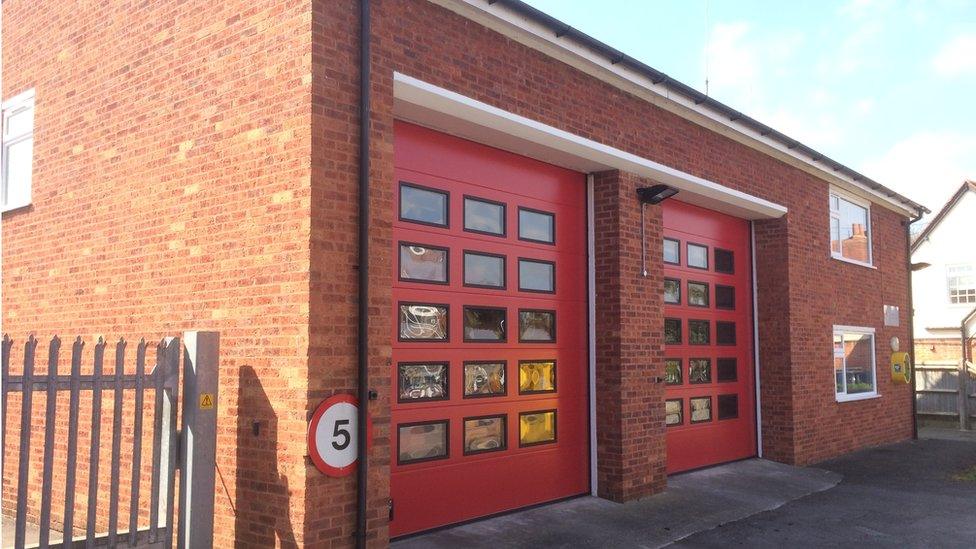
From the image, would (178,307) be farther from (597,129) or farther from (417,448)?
(597,129)

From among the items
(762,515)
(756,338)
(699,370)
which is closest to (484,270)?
(762,515)

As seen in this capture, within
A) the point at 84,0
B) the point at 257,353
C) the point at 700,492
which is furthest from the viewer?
the point at 700,492

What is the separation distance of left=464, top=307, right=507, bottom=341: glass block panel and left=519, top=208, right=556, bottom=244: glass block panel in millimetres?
913

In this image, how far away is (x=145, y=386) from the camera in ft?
18.5

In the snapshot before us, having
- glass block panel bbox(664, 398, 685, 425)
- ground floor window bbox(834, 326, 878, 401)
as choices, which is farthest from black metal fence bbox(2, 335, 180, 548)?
ground floor window bbox(834, 326, 878, 401)

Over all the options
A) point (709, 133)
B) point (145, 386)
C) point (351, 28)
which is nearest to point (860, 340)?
point (709, 133)

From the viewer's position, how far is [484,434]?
7.91 metres

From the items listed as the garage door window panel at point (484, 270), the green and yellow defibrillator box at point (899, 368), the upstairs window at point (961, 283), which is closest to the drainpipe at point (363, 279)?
the garage door window panel at point (484, 270)

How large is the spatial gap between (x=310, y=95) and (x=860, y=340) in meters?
12.1

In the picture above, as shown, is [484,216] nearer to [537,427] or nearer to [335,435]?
[537,427]

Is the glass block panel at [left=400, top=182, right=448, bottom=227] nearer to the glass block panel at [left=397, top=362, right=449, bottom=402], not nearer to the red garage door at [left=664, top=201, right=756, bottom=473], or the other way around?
the glass block panel at [left=397, top=362, right=449, bottom=402]

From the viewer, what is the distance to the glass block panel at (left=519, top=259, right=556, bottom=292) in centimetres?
849

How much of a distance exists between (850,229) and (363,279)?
37.9 feet

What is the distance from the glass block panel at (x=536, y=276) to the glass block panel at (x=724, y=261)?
12.6 ft
